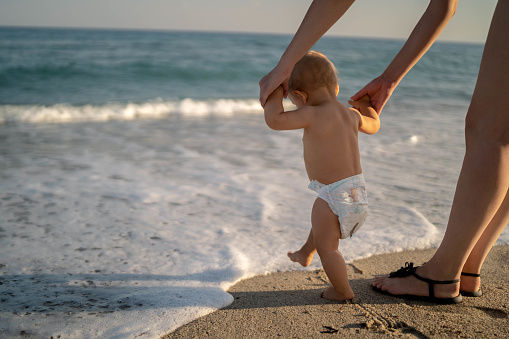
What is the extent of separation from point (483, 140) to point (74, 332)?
1.80 meters

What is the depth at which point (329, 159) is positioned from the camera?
2.21 m

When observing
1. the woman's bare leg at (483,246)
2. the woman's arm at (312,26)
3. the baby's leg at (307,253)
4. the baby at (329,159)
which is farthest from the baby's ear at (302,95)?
the woman's bare leg at (483,246)

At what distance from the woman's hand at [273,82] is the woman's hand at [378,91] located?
1.43ft

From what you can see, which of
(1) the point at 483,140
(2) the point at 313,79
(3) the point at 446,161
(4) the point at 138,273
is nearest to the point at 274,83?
(2) the point at 313,79

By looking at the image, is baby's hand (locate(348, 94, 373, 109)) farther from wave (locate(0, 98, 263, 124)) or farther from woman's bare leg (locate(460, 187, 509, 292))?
wave (locate(0, 98, 263, 124))

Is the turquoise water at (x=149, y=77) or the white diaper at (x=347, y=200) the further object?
the turquoise water at (x=149, y=77)

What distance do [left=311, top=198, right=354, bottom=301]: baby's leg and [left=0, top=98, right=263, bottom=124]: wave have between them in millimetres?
5882

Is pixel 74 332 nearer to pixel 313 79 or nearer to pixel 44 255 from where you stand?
pixel 44 255

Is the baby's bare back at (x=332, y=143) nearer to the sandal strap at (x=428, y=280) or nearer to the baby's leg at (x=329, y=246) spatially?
the baby's leg at (x=329, y=246)

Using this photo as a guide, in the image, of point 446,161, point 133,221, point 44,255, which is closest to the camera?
point 44,255

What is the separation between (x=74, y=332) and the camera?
189cm

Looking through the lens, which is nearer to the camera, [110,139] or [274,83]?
[274,83]

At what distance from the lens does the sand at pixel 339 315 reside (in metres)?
1.90

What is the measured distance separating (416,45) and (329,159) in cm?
68
